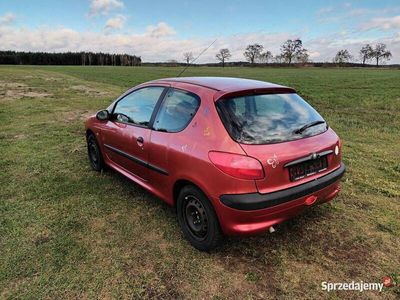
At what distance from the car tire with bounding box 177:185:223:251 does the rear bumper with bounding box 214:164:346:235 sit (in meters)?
0.12

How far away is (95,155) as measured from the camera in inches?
208

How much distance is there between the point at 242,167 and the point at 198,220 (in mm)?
819

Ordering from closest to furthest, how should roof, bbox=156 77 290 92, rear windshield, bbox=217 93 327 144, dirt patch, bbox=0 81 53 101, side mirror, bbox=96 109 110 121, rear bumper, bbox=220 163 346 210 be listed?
rear bumper, bbox=220 163 346 210, rear windshield, bbox=217 93 327 144, roof, bbox=156 77 290 92, side mirror, bbox=96 109 110 121, dirt patch, bbox=0 81 53 101

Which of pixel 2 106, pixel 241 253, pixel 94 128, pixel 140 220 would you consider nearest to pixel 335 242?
pixel 241 253

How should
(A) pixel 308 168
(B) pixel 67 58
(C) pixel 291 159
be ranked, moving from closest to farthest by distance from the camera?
1. (C) pixel 291 159
2. (A) pixel 308 168
3. (B) pixel 67 58

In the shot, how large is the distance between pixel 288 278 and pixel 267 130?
1.25 meters

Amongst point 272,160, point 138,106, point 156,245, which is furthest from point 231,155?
point 138,106

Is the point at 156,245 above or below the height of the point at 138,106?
below

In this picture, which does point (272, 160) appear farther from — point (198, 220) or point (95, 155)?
point (95, 155)

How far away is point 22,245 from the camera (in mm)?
3271

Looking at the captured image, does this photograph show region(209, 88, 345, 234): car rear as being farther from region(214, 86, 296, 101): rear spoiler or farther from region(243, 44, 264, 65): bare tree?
region(243, 44, 264, 65): bare tree

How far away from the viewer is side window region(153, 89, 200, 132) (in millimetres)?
3258

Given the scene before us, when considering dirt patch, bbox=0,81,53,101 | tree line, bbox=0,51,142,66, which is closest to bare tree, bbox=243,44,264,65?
tree line, bbox=0,51,142,66

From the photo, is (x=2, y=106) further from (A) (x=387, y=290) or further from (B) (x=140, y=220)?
(A) (x=387, y=290)
